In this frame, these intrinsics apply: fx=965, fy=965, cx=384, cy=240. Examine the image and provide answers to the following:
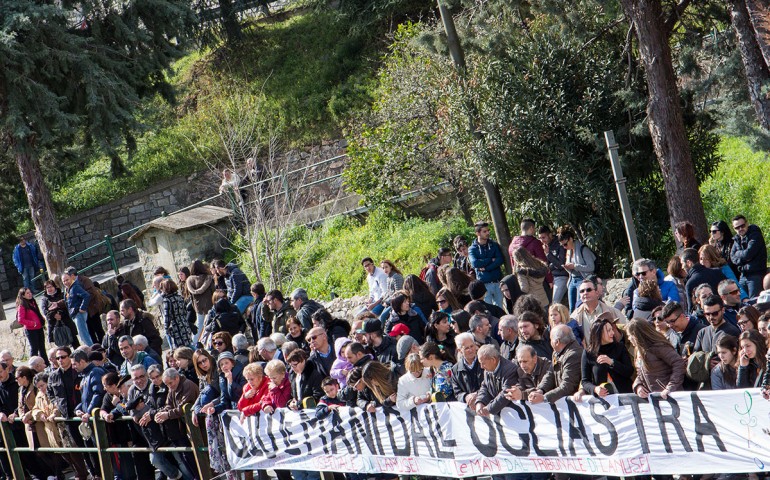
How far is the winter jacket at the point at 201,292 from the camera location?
14.8m

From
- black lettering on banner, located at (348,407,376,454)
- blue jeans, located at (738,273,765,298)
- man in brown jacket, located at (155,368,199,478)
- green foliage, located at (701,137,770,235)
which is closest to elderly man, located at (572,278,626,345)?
black lettering on banner, located at (348,407,376,454)

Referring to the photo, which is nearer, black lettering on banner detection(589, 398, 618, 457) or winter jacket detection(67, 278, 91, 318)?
black lettering on banner detection(589, 398, 618, 457)

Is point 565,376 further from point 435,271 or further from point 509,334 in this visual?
point 435,271

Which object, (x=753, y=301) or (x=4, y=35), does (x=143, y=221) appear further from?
(x=753, y=301)

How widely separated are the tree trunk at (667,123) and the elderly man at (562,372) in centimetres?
630

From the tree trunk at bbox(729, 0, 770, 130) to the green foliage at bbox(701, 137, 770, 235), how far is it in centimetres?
246

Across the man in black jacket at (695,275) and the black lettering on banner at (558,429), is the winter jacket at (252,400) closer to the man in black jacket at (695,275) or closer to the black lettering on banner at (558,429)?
the black lettering on banner at (558,429)

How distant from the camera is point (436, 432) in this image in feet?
28.2

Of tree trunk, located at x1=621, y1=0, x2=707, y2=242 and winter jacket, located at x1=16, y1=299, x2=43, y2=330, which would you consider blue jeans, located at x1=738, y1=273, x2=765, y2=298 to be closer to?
tree trunk, located at x1=621, y1=0, x2=707, y2=242

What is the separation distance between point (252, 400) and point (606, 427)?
3.81m

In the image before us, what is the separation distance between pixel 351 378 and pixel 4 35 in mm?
13250

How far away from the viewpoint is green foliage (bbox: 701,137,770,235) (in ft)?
52.0

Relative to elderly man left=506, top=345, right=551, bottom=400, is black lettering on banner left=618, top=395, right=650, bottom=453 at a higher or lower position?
lower

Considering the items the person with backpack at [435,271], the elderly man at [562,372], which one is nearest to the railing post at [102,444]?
the person with backpack at [435,271]
